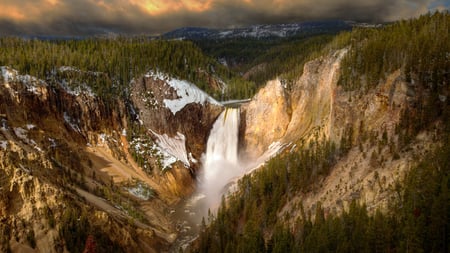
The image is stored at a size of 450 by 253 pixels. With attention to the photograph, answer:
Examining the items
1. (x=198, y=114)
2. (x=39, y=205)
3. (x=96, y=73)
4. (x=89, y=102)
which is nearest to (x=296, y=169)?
(x=39, y=205)

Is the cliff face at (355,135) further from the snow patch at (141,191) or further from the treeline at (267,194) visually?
the snow patch at (141,191)

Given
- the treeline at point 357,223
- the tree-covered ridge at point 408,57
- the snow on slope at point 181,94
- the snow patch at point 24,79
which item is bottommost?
the treeline at point 357,223

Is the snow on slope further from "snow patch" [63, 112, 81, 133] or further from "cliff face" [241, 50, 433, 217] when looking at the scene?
"cliff face" [241, 50, 433, 217]

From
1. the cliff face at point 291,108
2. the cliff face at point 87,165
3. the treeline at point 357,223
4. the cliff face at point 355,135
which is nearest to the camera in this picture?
the treeline at point 357,223

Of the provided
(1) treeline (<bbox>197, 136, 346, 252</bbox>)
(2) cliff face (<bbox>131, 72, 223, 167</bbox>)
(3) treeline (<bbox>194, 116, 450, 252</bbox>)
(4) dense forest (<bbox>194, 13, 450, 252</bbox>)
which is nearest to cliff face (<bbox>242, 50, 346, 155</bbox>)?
(4) dense forest (<bbox>194, 13, 450, 252</bbox>)

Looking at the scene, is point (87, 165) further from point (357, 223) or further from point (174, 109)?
point (357, 223)

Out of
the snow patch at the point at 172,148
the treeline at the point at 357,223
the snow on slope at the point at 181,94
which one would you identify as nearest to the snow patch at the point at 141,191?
the snow patch at the point at 172,148

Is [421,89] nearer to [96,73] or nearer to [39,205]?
[39,205]
